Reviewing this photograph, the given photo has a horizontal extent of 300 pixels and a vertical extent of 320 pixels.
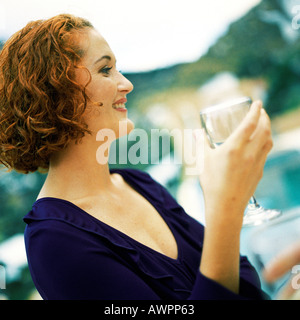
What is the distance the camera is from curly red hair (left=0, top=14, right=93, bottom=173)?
973 mm

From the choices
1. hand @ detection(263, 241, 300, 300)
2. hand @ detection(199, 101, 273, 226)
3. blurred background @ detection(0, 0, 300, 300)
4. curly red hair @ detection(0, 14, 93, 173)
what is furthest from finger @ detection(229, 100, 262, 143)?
blurred background @ detection(0, 0, 300, 300)

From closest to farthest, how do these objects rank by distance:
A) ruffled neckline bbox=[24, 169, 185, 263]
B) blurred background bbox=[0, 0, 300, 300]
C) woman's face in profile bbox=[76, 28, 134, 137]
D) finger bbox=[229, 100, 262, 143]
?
finger bbox=[229, 100, 262, 143] < ruffled neckline bbox=[24, 169, 185, 263] < woman's face in profile bbox=[76, 28, 134, 137] < blurred background bbox=[0, 0, 300, 300]

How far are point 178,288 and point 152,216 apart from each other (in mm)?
300

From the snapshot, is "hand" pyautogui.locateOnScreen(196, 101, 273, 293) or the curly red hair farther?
the curly red hair

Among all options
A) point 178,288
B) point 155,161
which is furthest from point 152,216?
point 155,161

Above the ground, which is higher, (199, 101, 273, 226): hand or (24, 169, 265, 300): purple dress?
(199, 101, 273, 226): hand

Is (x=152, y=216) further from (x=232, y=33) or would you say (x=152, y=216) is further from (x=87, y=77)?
(x=232, y=33)

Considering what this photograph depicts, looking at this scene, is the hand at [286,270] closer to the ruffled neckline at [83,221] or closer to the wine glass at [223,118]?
the wine glass at [223,118]

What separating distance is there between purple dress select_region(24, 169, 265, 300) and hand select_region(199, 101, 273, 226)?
0.16m

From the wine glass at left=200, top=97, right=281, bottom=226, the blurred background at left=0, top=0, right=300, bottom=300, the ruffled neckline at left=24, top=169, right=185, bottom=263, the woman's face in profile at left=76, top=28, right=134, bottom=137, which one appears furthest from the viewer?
the blurred background at left=0, top=0, right=300, bottom=300

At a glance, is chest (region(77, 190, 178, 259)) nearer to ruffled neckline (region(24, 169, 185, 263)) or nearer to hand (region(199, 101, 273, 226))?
ruffled neckline (region(24, 169, 185, 263))

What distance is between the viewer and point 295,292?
63 cm

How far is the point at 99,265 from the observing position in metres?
0.79

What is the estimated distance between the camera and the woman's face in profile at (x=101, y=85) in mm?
1019
